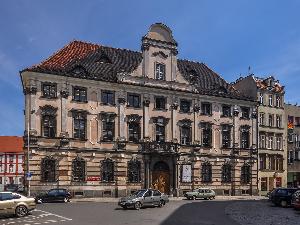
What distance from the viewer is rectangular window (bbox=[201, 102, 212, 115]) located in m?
54.7

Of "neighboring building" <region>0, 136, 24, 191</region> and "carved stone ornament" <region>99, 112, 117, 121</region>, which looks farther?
"neighboring building" <region>0, 136, 24, 191</region>

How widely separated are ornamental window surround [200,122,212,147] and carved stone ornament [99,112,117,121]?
12.0m

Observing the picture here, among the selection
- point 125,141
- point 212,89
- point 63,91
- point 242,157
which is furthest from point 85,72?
point 242,157

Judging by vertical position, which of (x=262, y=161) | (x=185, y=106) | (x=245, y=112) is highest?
(x=185, y=106)

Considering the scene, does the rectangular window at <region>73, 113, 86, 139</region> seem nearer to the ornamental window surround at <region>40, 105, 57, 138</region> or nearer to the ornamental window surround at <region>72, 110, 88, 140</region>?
the ornamental window surround at <region>72, 110, 88, 140</region>

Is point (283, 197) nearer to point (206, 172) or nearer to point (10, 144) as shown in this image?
point (206, 172)

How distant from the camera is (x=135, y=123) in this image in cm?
5000

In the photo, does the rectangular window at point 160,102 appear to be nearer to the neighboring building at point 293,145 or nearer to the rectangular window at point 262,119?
the rectangular window at point 262,119

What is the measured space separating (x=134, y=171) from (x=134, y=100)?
8.16 m

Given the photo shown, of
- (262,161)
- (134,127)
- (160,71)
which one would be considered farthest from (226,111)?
(134,127)

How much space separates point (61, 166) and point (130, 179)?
27.1ft

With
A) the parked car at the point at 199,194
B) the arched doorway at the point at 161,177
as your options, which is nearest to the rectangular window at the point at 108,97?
the arched doorway at the point at 161,177

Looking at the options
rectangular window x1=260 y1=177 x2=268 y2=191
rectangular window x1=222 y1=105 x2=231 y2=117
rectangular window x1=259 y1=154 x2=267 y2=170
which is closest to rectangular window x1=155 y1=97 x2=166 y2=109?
rectangular window x1=222 y1=105 x2=231 y2=117

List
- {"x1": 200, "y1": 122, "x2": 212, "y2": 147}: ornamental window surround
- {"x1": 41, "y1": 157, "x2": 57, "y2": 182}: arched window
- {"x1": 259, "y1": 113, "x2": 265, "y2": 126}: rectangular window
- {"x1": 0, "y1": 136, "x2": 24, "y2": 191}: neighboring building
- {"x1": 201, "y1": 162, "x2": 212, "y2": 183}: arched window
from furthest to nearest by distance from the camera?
1. {"x1": 0, "y1": 136, "x2": 24, "y2": 191}: neighboring building
2. {"x1": 259, "y1": 113, "x2": 265, "y2": 126}: rectangular window
3. {"x1": 200, "y1": 122, "x2": 212, "y2": 147}: ornamental window surround
4. {"x1": 201, "y1": 162, "x2": 212, "y2": 183}: arched window
5. {"x1": 41, "y1": 157, "x2": 57, "y2": 182}: arched window
